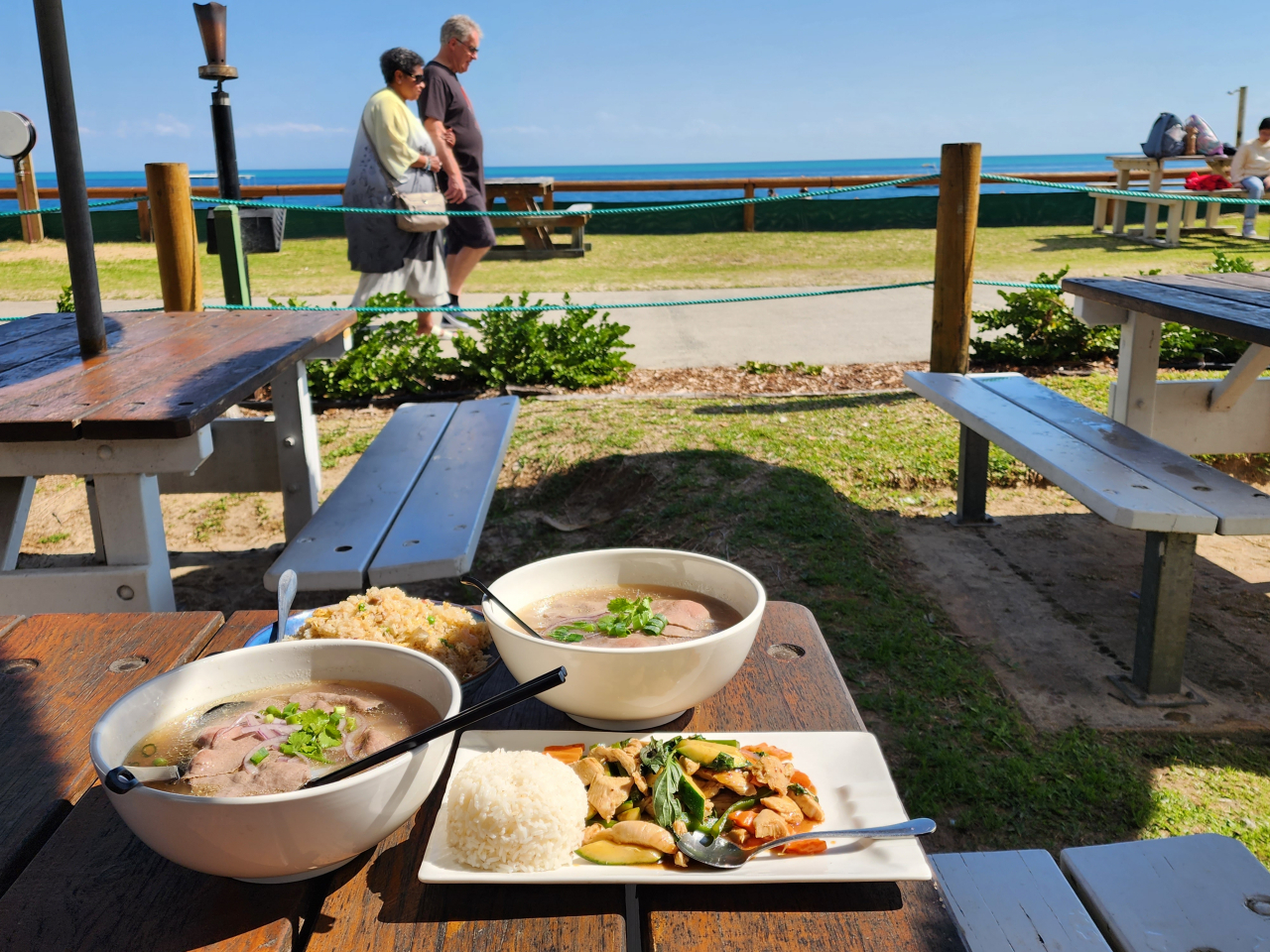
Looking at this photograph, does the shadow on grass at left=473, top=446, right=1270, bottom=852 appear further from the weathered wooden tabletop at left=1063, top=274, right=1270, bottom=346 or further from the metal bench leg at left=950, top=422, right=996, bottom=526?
the weathered wooden tabletop at left=1063, top=274, right=1270, bottom=346

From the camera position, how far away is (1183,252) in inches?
498

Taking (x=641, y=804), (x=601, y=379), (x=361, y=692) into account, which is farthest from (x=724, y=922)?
(x=601, y=379)

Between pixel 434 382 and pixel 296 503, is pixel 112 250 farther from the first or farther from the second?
pixel 296 503

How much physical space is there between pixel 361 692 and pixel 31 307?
994cm

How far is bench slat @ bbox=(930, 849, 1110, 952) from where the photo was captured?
1351 millimetres

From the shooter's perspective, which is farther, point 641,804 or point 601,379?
point 601,379

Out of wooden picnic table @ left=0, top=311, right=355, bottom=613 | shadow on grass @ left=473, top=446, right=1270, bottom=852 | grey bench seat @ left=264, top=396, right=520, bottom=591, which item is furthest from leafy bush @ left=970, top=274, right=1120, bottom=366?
wooden picnic table @ left=0, top=311, right=355, bottom=613

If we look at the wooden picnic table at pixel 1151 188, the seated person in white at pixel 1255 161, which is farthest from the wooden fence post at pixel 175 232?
the seated person in white at pixel 1255 161

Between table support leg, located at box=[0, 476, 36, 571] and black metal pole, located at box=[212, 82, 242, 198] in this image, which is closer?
table support leg, located at box=[0, 476, 36, 571]

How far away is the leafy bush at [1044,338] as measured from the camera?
6203mm

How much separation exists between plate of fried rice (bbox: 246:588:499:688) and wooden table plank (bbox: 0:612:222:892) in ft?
0.50

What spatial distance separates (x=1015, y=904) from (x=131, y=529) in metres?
2.00

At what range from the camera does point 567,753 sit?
0.99 m

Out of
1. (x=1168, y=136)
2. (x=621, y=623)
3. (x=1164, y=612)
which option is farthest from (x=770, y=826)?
(x=1168, y=136)
